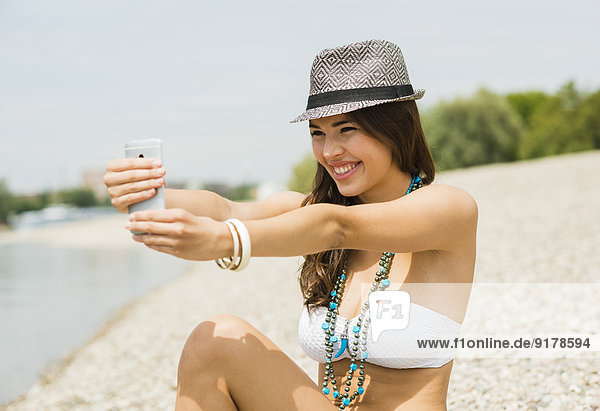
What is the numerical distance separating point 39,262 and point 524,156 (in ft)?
87.4

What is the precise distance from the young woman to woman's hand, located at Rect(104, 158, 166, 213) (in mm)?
509

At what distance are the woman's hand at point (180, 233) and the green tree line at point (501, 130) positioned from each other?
31.7 meters

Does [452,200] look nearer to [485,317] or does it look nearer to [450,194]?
[450,194]

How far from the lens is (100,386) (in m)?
7.64

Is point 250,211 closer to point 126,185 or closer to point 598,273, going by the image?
point 126,185

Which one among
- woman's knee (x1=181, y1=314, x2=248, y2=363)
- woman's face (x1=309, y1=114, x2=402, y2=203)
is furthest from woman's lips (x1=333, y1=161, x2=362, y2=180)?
woman's knee (x1=181, y1=314, x2=248, y2=363)

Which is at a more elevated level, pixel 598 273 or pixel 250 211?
pixel 250 211

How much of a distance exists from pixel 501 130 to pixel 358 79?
123 feet

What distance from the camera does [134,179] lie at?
1.79m

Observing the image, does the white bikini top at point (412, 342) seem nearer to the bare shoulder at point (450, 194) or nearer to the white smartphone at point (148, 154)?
the bare shoulder at point (450, 194)

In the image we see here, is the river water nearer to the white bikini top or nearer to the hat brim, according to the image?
the white bikini top

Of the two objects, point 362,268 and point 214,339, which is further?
point 362,268

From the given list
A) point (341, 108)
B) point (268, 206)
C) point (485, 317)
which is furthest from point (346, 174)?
point (485, 317)

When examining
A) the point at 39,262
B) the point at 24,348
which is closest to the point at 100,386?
the point at 24,348
